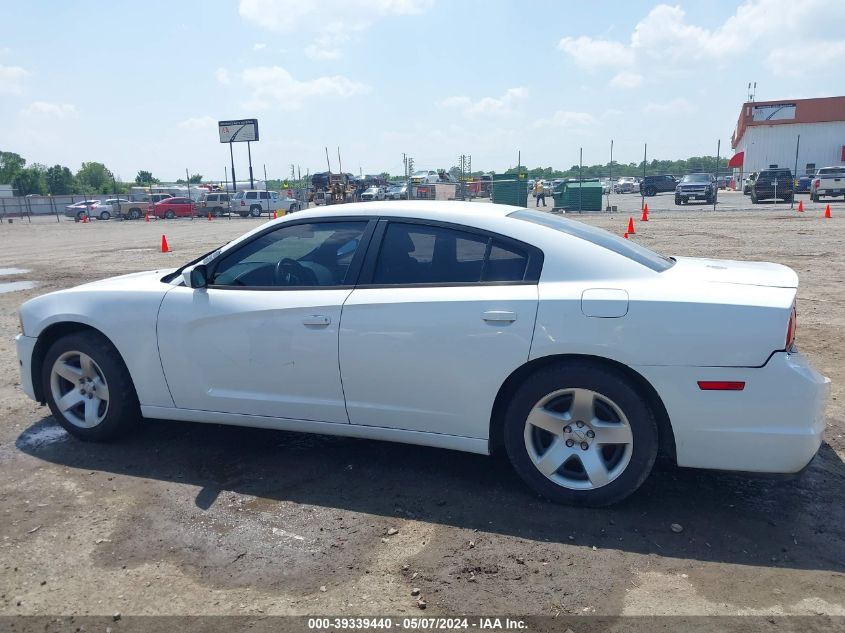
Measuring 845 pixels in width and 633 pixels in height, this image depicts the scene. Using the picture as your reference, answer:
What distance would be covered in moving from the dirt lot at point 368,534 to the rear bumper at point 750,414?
378 millimetres

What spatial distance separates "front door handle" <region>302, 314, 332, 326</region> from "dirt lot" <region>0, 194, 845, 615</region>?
3.07ft

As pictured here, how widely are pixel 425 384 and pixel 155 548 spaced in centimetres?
156

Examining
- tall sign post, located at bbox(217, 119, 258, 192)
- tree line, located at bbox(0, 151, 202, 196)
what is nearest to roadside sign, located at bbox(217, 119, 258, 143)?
tall sign post, located at bbox(217, 119, 258, 192)

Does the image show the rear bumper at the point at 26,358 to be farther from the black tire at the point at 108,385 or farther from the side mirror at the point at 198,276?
the side mirror at the point at 198,276

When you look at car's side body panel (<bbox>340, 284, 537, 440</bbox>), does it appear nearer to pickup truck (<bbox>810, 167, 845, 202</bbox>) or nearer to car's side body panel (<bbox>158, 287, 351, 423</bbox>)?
car's side body panel (<bbox>158, 287, 351, 423</bbox>)

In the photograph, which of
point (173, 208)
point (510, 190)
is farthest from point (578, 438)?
point (173, 208)

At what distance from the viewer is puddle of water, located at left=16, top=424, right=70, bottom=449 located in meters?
4.65

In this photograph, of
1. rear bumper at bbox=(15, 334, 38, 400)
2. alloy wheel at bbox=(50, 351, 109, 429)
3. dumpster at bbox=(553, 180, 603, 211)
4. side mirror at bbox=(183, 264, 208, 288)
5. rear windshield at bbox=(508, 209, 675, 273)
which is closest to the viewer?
rear windshield at bbox=(508, 209, 675, 273)

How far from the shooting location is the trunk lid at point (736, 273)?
11.8ft

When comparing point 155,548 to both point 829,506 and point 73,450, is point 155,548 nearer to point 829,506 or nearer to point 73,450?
point 73,450

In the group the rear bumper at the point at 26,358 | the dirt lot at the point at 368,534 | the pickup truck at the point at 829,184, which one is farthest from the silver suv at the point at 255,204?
the dirt lot at the point at 368,534

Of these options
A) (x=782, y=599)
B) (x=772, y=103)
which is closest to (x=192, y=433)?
(x=782, y=599)

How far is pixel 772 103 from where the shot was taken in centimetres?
5744

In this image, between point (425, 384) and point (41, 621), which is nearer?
point (41, 621)
